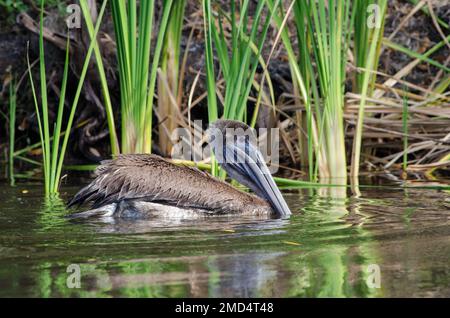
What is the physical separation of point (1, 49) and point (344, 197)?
5336 mm

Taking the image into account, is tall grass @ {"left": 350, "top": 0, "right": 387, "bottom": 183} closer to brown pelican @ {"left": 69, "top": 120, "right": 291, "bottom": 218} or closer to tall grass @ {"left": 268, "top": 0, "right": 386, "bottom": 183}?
tall grass @ {"left": 268, "top": 0, "right": 386, "bottom": 183}

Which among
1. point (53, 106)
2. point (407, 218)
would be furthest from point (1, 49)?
point (407, 218)

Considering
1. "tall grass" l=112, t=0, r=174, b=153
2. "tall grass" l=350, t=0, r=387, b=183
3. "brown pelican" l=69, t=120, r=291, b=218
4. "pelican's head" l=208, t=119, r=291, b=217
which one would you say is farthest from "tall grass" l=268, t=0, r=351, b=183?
"tall grass" l=112, t=0, r=174, b=153

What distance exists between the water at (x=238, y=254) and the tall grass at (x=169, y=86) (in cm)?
242

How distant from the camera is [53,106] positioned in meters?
10.1

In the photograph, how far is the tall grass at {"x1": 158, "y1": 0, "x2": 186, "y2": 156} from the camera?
7.99m

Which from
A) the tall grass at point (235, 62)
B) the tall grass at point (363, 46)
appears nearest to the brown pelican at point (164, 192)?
the tall grass at point (235, 62)

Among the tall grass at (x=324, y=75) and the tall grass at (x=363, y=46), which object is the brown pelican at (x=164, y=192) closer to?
the tall grass at (x=324, y=75)

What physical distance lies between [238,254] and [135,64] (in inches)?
99.4

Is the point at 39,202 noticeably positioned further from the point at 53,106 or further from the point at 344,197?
the point at 53,106

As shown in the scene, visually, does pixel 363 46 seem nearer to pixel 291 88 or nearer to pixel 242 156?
pixel 291 88

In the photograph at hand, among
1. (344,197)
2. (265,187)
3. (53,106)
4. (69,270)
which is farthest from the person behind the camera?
(53,106)

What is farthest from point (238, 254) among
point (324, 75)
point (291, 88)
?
point (291, 88)

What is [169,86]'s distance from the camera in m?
8.52
